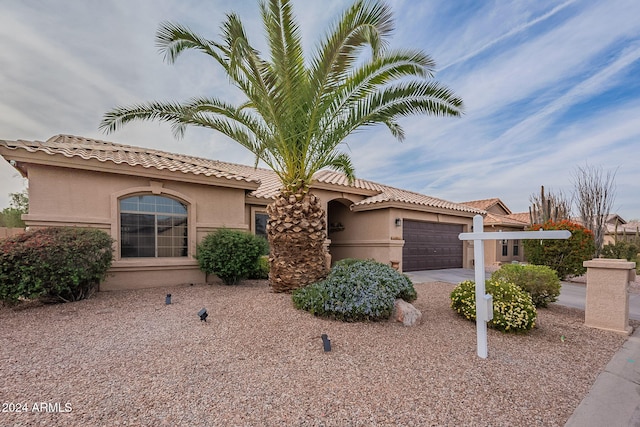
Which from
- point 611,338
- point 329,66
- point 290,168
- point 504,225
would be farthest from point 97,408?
point 504,225

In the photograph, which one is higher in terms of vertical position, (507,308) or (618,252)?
(507,308)

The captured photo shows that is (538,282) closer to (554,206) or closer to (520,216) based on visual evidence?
(554,206)

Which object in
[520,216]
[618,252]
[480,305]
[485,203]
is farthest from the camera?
[520,216]

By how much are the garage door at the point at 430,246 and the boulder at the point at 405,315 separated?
7.90m

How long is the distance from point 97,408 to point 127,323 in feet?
9.70

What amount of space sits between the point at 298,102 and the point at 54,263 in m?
6.41

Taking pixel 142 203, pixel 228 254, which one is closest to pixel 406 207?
pixel 228 254

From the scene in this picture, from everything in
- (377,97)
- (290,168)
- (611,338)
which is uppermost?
(377,97)

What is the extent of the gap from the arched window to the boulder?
7084mm

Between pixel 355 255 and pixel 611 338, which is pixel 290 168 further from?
pixel 355 255

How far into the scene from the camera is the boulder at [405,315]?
18.0 feet

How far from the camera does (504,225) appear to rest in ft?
70.2

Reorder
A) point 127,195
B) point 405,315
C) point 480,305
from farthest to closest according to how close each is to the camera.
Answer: point 127,195
point 405,315
point 480,305

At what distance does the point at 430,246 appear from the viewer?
1454 cm
